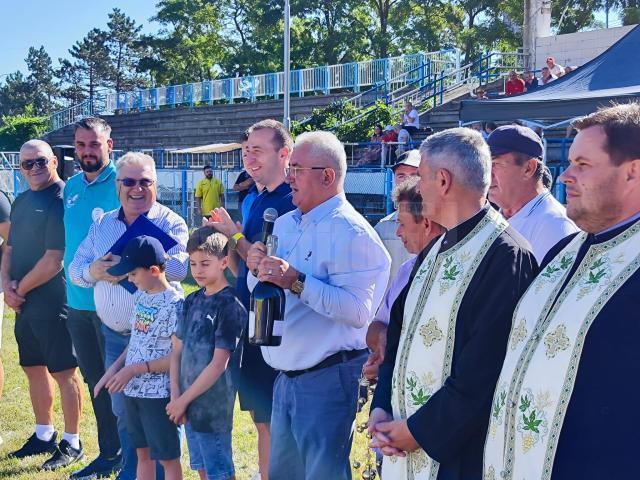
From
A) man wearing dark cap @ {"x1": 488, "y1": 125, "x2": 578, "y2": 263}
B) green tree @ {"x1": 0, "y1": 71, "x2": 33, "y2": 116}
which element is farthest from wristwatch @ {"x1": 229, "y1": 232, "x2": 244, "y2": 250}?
green tree @ {"x1": 0, "y1": 71, "x2": 33, "y2": 116}

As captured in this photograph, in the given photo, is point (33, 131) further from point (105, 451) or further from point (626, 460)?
point (626, 460)

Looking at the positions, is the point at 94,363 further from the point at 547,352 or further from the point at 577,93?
the point at 577,93

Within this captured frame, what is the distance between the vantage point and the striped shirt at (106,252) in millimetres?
4434

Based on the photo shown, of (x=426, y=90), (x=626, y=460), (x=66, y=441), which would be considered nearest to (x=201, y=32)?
(x=426, y=90)

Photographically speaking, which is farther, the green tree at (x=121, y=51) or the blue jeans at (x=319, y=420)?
the green tree at (x=121, y=51)

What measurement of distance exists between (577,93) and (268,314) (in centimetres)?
754

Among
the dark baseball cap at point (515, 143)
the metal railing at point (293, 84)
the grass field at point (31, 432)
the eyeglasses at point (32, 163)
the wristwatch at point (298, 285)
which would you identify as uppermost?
the metal railing at point (293, 84)

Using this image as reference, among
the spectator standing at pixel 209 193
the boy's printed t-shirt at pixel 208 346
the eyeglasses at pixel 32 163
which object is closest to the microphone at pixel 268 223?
the boy's printed t-shirt at pixel 208 346

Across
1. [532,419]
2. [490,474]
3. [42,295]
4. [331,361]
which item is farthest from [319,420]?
[42,295]

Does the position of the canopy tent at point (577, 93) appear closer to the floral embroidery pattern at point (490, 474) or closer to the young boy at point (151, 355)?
the young boy at point (151, 355)

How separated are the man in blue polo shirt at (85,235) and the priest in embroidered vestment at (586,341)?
3269mm

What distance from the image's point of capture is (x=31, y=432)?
574 centimetres

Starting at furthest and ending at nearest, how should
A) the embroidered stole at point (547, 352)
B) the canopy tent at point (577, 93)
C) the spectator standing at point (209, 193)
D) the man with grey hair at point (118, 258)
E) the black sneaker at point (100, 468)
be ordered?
the spectator standing at point (209, 193)
the canopy tent at point (577, 93)
the black sneaker at point (100, 468)
the man with grey hair at point (118, 258)
the embroidered stole at point (547, 352)

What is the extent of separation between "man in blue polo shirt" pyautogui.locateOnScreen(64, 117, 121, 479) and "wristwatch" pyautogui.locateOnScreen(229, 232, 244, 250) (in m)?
1.23
